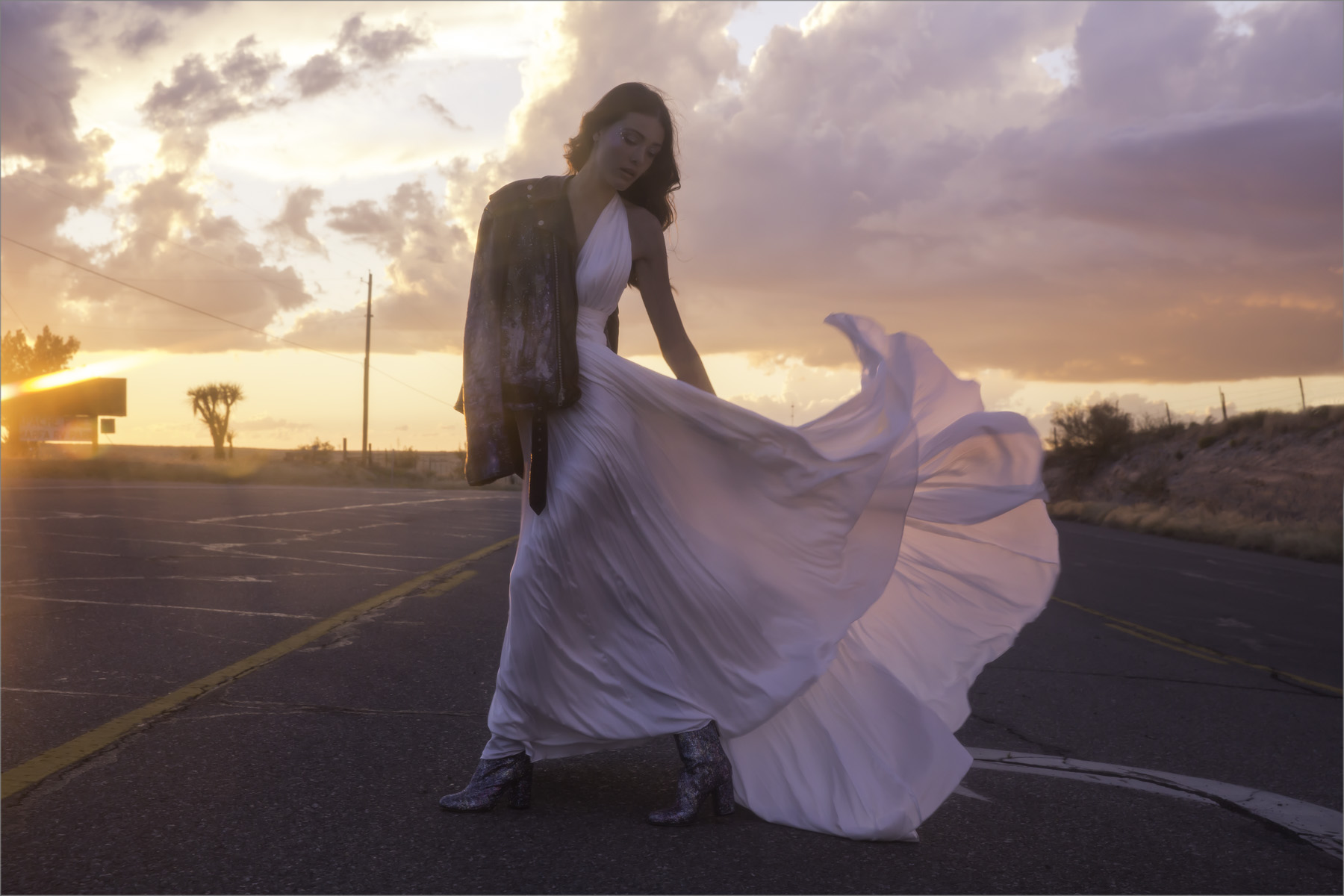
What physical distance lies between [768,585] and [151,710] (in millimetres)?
2295

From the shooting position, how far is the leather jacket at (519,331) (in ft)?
9.98

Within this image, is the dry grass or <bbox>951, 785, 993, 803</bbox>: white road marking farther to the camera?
the dry grass

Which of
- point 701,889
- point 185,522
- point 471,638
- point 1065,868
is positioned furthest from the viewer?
point 185,522

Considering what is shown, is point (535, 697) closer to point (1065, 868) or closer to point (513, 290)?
point (513, 290)

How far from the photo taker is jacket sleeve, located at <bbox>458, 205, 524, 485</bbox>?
10.2 ft

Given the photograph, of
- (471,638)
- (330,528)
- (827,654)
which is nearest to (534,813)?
(827,654)

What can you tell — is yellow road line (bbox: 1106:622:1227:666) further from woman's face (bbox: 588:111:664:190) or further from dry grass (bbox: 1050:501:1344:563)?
dry grass (bbox: 1050:501:1344:563)

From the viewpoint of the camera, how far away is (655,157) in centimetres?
334

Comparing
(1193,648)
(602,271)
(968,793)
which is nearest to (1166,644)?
(1193,648)

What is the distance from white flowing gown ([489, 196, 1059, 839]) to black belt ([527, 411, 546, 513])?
0.04 metres

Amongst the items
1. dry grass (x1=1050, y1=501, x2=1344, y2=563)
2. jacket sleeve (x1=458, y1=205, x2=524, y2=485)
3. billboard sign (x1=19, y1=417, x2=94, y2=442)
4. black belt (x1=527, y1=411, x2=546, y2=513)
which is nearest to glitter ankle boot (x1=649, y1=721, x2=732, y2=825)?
black belt (x1=527, y1=411, x2=546, y2=513)

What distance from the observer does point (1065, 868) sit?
2693mm

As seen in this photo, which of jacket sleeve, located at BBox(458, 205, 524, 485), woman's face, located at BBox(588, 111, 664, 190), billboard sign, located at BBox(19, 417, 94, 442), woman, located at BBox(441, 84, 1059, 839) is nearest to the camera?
woman, located at BBox(441, 84, 1059, 839)

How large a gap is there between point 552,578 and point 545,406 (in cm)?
47
